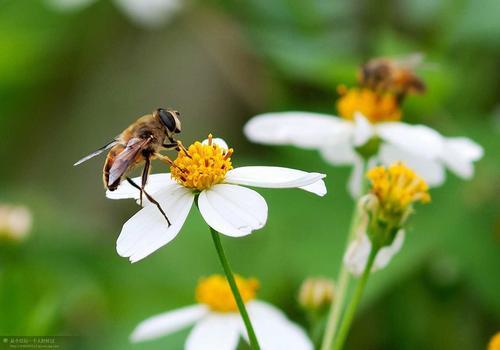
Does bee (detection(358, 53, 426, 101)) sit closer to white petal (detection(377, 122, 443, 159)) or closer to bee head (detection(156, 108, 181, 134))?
white petal (detection(377, 122, 443, 159))

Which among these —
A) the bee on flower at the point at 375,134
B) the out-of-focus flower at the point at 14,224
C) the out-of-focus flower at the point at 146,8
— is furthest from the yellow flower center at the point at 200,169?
the out-of-focus flower at the point at 146,8

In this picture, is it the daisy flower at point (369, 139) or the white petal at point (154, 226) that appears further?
the daisy flower at point (369, 139)

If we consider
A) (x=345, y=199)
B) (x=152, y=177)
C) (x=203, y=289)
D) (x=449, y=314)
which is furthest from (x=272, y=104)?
(x=152, y=177)

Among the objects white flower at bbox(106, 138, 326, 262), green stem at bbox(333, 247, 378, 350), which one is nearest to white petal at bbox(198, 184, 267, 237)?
white flower at bbox(106, 138, 326, 262)

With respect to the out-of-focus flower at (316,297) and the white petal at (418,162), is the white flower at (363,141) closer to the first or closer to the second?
the white petal at (418,162)

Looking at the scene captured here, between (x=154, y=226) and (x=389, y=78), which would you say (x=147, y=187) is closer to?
(x=154, y=226)

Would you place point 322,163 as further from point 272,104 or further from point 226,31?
point 226,31
